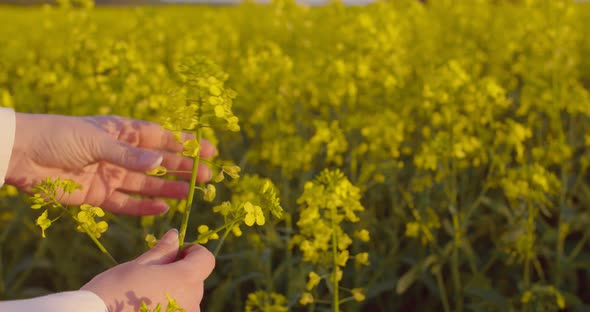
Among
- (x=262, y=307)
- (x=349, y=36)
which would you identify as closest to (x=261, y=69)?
(x=349, y=36)

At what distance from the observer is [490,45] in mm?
4746

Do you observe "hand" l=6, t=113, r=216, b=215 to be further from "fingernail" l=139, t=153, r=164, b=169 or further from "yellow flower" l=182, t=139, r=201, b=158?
"yellow flower" l=182, t=139, r=201, b=158

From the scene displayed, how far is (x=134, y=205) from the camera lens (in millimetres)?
2061

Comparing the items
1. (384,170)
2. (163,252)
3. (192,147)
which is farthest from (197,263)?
(384,170)

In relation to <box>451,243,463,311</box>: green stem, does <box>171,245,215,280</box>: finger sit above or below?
above

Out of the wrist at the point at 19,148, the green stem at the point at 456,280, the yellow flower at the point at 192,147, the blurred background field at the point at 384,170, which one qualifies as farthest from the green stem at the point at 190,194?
the green stem at the point at 456,280

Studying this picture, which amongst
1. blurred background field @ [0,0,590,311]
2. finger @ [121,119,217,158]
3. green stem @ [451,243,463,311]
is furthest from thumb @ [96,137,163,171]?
green stem @ [451,243,463,311]

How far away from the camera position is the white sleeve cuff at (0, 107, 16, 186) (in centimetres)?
187

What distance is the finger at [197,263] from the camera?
4.35 feet

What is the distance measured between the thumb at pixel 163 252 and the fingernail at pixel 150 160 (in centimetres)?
34

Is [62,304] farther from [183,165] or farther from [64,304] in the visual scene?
[183,165]

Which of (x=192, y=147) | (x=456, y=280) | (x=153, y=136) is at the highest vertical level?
(x=192, y=147)

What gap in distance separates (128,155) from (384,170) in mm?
1127

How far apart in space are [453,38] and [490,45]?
1.26 feet
